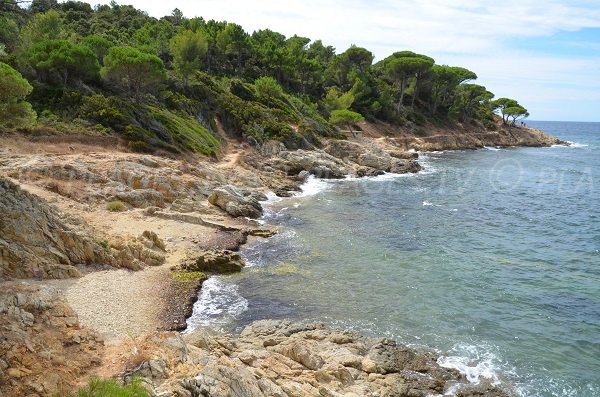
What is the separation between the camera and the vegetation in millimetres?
44250

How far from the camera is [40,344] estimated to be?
40.6 feet

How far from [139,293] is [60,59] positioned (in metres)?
35.8

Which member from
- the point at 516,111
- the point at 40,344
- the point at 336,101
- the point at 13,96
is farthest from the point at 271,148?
the point at 516,111

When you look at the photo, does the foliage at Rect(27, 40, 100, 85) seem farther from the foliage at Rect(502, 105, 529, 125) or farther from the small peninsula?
the foliage at Rect(502, 105, 529, 125)

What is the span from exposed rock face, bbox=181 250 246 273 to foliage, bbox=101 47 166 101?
32.9m

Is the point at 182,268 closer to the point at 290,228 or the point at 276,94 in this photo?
the point at 290,228

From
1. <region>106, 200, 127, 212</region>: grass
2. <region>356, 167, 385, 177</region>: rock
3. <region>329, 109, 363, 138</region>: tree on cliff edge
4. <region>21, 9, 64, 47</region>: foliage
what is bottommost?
<region>106, 200, 127, 212</region>: grass

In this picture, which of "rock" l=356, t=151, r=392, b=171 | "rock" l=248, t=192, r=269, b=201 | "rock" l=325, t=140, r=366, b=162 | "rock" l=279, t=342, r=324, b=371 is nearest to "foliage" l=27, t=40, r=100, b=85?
"rock" l=248, t=192, r=269, b=201

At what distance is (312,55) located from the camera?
11681 centimetres

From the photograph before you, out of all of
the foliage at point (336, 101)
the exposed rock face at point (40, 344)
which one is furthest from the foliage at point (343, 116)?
the exposed rock face at point (40, 344)

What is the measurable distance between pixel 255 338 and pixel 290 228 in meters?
17.0

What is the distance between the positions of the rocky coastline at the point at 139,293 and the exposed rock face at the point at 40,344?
3 cm

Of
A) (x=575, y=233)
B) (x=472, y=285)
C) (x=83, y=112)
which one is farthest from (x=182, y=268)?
(x=575, y=233)

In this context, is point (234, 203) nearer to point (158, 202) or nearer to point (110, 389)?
point (158, 202)
